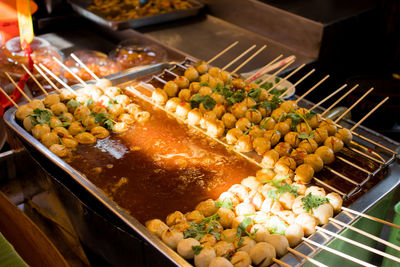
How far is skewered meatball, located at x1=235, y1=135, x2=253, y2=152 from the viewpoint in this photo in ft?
9.70

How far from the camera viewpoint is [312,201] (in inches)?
95.0

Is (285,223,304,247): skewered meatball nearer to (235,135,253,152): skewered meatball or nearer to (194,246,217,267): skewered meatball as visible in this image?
(194,246,217,267): skewered meatball

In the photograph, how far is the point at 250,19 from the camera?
5.73m

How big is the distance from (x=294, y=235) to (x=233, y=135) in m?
0.99

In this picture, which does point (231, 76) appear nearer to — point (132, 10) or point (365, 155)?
point (365, 155)

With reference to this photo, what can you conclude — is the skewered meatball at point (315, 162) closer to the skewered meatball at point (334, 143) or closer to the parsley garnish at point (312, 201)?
the skewered meatball at point (334, 143)

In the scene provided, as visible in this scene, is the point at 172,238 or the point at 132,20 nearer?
the point at 172,238

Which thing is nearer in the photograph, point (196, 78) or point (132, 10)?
point (196, 78)

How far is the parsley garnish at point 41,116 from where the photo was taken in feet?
10.1

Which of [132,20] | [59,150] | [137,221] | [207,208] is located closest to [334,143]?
[207,208]

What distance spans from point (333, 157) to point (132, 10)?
4.06 meters

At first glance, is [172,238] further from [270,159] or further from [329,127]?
[329,127]

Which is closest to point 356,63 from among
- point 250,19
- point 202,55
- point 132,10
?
point 250,19

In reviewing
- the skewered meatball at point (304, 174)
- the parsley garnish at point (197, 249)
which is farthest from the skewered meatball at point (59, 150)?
the skewered meatball at point (304, 174)
